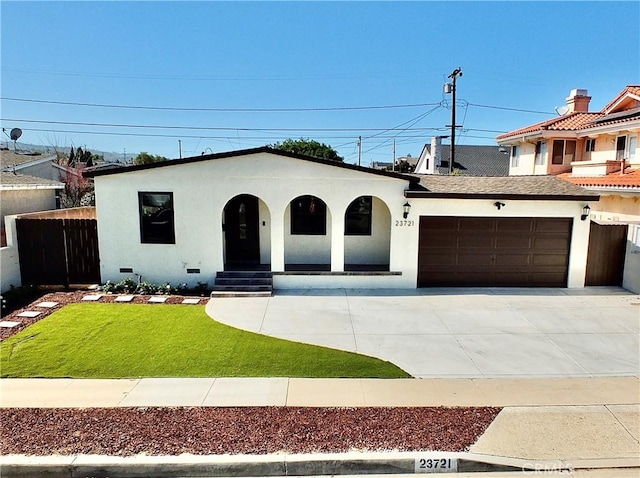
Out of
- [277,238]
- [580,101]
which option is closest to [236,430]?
[277,238]

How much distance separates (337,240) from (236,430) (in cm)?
787

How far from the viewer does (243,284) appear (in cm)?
1199

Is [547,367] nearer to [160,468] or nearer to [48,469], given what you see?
[160,468]

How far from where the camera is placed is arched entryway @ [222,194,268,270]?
1376cm

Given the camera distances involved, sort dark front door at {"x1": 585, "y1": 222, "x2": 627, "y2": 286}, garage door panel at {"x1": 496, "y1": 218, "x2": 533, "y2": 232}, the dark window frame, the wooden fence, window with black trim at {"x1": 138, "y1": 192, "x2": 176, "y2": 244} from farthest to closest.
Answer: the dark window frame → garage door panel at {"x1": 496, "y1": 218, "x2": 533, "y2": 232} → dark front door at {"x1": 585, "y1": 222, "x2": 627, "y2": 286} → window with black trim at {"x1": 138, "y1": 192, "x2": 176, "y2": 244} → the wooden fence

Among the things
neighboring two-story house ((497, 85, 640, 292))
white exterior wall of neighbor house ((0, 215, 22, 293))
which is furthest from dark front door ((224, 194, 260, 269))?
neighboring two-story house ((497, 85, 640, 292))

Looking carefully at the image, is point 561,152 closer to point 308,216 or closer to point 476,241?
point 476,241

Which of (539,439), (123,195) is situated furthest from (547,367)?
(123,195)

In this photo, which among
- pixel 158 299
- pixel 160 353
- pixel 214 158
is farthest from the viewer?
pixel 214 158

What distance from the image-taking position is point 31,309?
1013cm

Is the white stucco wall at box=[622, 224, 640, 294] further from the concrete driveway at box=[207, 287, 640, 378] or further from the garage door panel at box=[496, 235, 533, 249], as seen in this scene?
the garage door panel at box=[496, 235, 533, 249]

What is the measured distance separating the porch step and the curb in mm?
7025

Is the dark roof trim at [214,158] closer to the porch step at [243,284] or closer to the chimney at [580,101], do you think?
the porch step at [243,284]

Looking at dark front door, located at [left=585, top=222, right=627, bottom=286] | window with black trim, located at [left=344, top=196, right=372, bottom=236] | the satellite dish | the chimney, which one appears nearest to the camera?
dark front door, located at [left=585, top=222, right=627, bottom=286]
